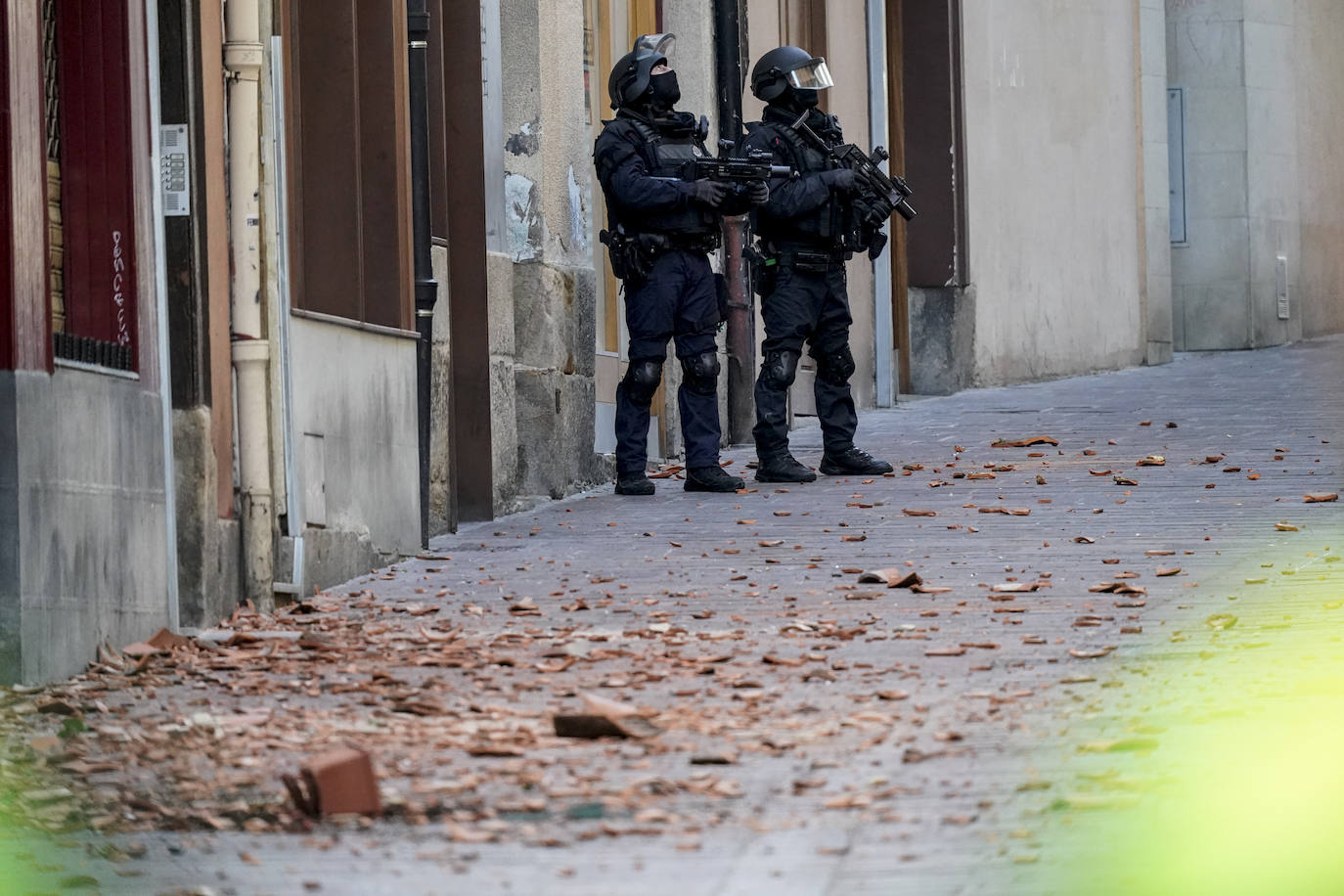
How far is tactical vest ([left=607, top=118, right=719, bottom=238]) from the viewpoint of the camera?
1059 cm

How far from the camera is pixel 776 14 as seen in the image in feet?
49.7

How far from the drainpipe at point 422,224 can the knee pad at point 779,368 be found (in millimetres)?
2053

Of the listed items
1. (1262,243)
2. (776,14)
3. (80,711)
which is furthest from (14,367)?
(1262,243)

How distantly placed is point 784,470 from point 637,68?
212cm

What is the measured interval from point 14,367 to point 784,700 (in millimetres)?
2286

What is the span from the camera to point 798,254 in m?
11.1

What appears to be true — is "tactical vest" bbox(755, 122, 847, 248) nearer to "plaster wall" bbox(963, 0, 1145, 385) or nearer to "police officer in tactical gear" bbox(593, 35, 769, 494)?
"police officer in tactical gear" bbox(593, 35, 769, 494)

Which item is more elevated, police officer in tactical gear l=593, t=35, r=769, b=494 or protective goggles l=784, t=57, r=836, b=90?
protective goggles l=784, t=57, r=836, b=90

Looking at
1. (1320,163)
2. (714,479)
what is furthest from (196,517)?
(1320,163)

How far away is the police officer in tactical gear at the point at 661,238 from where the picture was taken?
→ 1054cm

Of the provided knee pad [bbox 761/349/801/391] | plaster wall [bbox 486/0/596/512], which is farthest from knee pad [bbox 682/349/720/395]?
plaster wall [bbox 486/0/596/512]

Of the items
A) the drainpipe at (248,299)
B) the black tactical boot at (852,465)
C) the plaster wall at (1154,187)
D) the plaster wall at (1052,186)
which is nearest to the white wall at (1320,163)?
the plaster wall at (1154,187)

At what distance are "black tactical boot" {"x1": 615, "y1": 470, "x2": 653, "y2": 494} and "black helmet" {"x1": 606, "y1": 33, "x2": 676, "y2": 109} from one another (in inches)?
70.3

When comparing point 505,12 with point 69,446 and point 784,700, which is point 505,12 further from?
point 784,700
